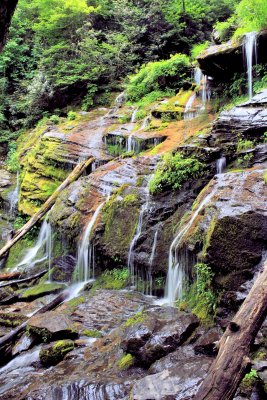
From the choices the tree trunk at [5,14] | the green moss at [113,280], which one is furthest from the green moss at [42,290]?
the tree trunk at [5,14]

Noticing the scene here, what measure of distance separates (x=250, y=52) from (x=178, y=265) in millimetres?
8832

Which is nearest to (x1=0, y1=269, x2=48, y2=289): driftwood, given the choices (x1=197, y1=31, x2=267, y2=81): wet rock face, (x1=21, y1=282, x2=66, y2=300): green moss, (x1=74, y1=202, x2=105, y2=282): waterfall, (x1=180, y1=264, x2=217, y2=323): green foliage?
(x1=21, y1=282, x2=66, y2=300): green moss

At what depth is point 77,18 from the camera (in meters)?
21.0

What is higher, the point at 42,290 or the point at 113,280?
the point at 113,280

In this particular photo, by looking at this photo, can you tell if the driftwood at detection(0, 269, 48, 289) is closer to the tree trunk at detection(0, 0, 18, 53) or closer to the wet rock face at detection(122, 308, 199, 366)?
the wet rock face at detection(122, 308, 199, 366)

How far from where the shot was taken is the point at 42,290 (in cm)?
902

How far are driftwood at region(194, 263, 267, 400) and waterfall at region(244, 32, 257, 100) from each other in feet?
37.3

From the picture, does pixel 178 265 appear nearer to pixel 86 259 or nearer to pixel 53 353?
pixel 53 353

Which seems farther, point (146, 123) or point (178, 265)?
point (146, 123)

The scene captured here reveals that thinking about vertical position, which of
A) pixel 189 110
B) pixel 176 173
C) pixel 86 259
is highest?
pixel 189 110

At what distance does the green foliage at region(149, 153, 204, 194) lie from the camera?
8.65 metres

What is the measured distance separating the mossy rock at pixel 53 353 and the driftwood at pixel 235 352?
3.79 meters

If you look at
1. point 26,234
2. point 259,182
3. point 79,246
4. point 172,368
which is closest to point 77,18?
point 26,234

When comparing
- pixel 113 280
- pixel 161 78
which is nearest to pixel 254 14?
pixel 161 78
